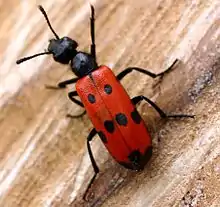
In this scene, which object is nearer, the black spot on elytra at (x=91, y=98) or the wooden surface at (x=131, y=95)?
the wooden surface at (x=131, y=95)

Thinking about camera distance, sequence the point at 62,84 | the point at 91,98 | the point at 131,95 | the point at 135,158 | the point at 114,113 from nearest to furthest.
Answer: the point at 135,158 → the point at 114,113 → the point at 91,98 → the point at 131,95 → the point at 62,84

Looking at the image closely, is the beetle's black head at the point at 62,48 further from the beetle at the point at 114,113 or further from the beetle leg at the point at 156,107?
the beetle leg at the point at 156,107

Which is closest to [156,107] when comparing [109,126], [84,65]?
[109,126]

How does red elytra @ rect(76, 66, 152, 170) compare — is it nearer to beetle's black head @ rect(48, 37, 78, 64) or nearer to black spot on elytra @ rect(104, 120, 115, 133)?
black spot on elytra @ rect(104, 120, 115, 133)

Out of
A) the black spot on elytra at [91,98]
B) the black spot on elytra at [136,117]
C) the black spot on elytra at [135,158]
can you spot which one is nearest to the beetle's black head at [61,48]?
the black spot on elytra at [91,98]

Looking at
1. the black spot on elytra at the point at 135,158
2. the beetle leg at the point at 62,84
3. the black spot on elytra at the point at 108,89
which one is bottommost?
the black spot on elytra at the point at 135,158

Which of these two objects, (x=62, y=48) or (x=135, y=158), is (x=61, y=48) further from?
(x=135, y=158)
